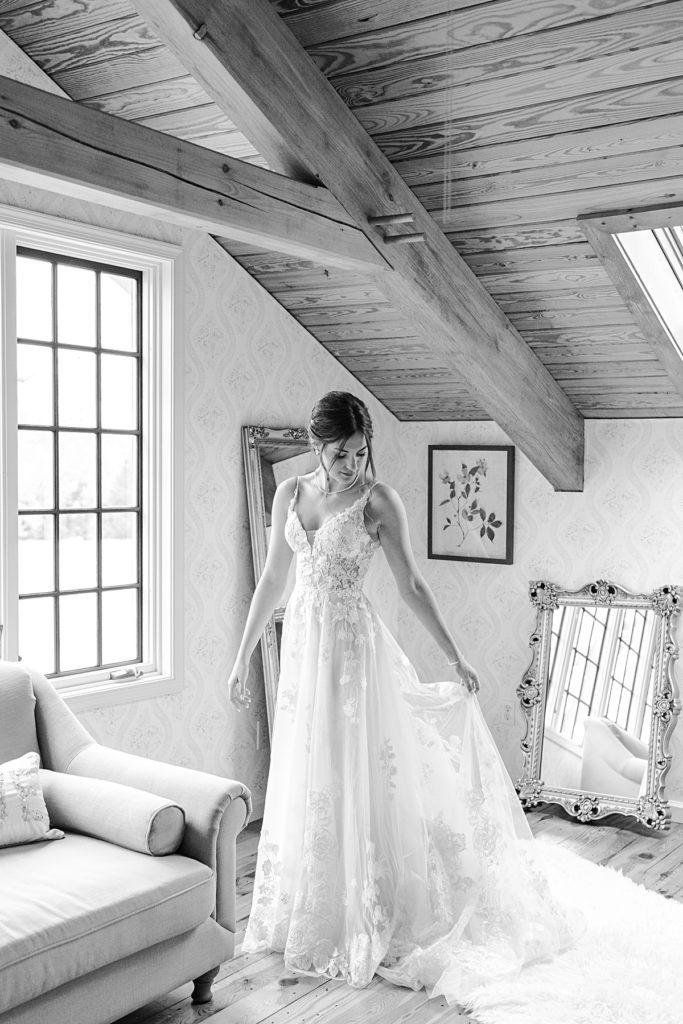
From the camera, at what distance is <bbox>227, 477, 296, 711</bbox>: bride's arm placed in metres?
3.43

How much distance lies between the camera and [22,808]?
112 inches

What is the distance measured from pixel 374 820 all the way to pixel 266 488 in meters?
1.80

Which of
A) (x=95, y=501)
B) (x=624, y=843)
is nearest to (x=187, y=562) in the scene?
(x=95, y=501)

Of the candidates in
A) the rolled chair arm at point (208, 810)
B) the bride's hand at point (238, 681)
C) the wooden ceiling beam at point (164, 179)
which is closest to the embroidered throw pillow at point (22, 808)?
the rolled chair arm at point (208, 810)

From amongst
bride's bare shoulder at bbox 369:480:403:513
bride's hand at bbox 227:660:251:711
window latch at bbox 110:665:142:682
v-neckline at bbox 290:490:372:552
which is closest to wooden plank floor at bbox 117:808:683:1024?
bride's hand at bbox 227:660:251:711

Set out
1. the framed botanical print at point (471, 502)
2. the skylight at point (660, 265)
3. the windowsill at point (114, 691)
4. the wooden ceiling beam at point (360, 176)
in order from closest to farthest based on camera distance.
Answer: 1. the wooden ceiling beam at point (360, 176)
2. the skylight at point (660, 265)
3. the windowsill at point (114, 691)
4. the framed botanical print at point (471, 502)

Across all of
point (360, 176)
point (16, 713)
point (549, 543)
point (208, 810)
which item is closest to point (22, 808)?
point (16, 713)

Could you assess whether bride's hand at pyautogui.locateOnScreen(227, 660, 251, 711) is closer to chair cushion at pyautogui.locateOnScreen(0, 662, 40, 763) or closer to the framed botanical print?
chair cushion at pyautogui.locateOnScreen(0, 662, 40, 763)

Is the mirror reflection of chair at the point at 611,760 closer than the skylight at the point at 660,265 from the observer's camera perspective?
No

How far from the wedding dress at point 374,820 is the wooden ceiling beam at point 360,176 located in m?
0.89

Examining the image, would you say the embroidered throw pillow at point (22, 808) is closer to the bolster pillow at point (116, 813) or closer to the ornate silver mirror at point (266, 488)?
the bolster pillow at point (116, 813)

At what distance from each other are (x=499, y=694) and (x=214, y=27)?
3.41 meters

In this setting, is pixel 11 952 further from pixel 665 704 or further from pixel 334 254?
pixel 665 704

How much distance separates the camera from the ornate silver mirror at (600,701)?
15.2 feet
